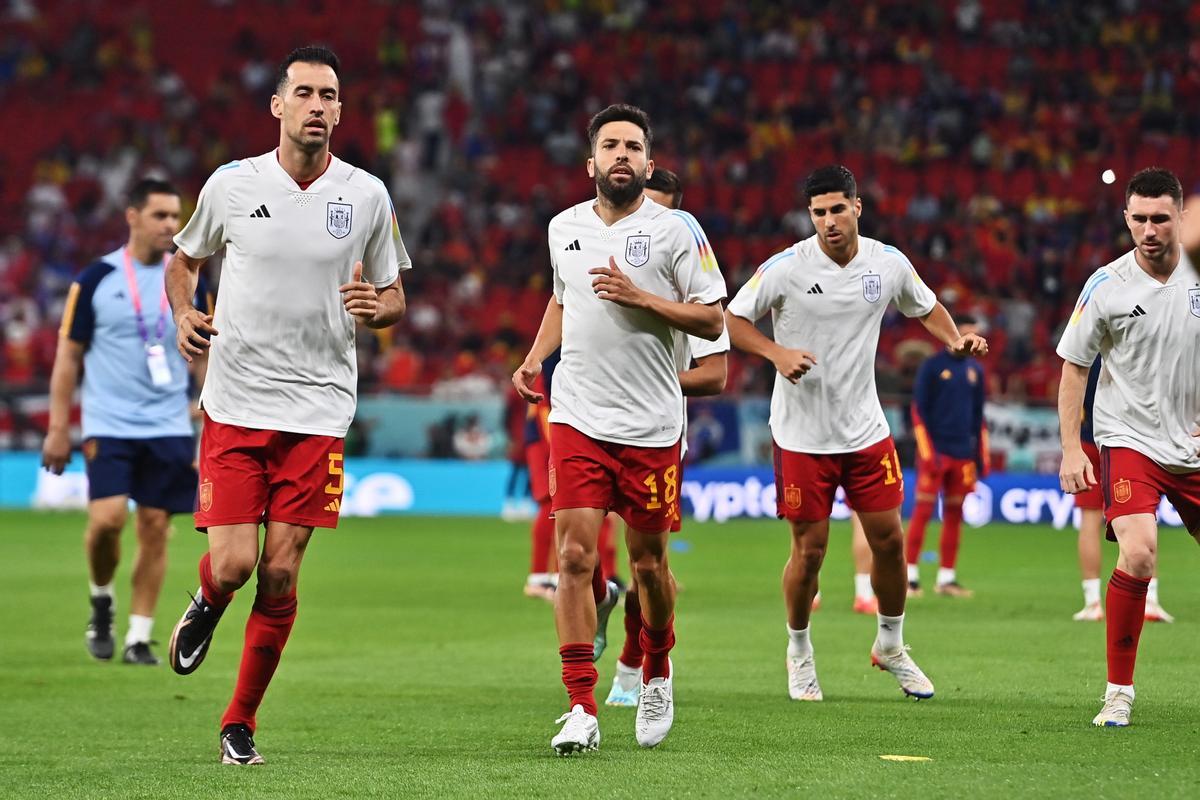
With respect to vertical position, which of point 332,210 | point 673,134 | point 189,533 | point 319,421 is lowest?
point 189,533

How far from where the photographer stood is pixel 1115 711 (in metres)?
7.46

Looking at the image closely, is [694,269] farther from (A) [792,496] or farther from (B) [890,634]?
(B) [890,634]

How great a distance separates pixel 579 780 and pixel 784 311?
339 cm

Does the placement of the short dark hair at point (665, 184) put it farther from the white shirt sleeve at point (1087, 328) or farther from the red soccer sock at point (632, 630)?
the white shirt sleeve at point (1087, 328)

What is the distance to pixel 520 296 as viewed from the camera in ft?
100

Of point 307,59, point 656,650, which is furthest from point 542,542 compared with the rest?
point 307,59

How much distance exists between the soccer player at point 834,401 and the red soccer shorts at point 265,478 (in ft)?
8.55

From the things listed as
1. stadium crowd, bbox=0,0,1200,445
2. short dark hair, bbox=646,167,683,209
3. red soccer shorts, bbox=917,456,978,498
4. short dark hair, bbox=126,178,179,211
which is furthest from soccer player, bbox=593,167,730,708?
stadium crowd, bbox=0,0,1200,445

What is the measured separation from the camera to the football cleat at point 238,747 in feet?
21.6

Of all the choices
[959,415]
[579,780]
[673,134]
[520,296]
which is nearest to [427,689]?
[579,780]

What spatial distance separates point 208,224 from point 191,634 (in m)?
1.59

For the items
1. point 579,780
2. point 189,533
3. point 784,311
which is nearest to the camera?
point 579,780

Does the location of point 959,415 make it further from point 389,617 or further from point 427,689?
point 427,689

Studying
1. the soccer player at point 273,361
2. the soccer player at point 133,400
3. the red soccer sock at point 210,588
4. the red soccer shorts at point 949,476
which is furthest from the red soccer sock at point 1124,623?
the red soccer shorts at point 949,476
